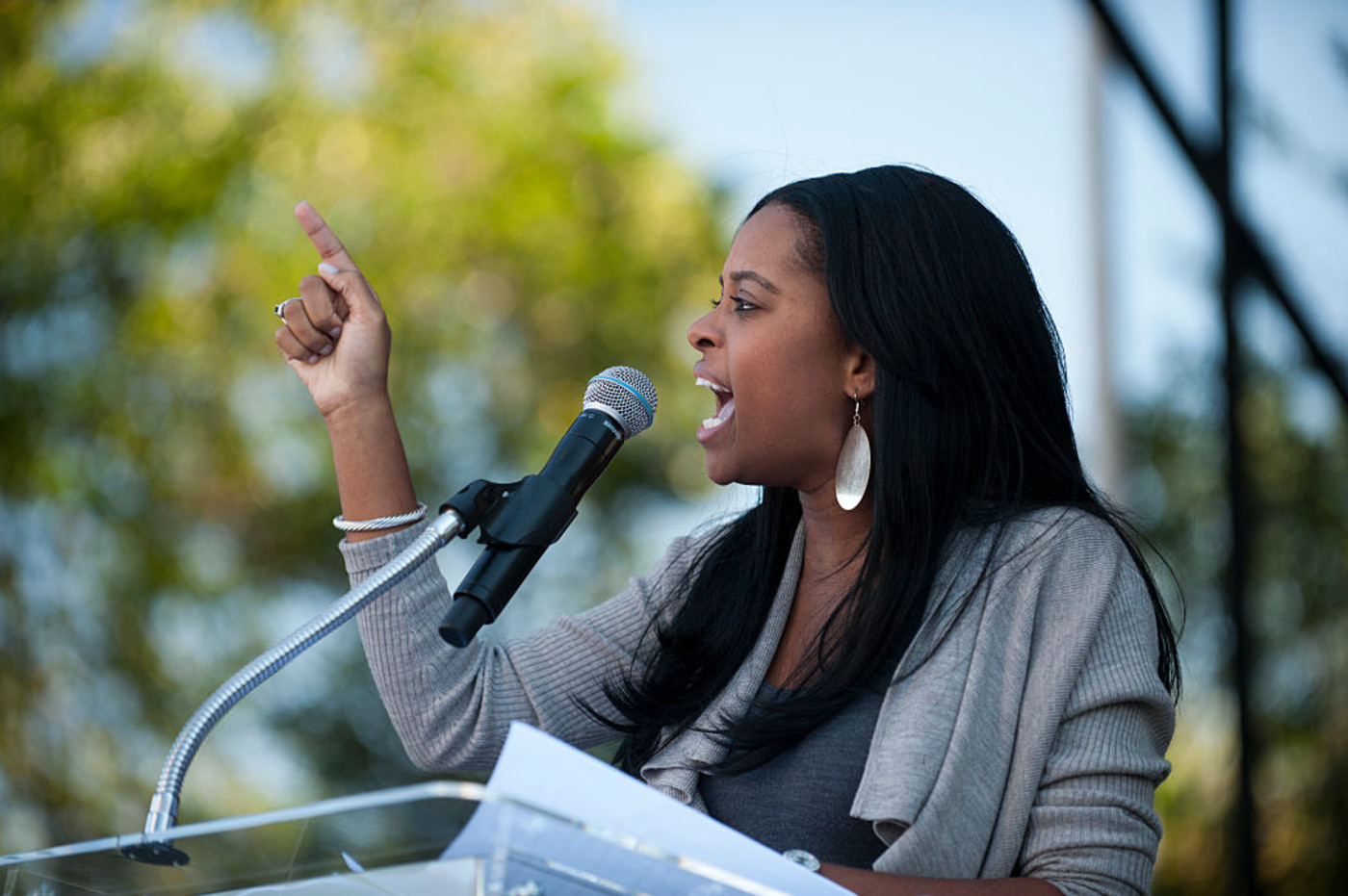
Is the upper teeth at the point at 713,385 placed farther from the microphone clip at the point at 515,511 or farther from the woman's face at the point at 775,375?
the microphone clip at the point at 515,511

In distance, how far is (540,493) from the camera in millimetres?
1187

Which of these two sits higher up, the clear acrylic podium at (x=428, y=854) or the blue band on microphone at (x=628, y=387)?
the blue band on microphone at (x=628, y=387)

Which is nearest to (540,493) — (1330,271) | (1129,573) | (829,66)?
(1129,573)

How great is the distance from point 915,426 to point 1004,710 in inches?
13.2

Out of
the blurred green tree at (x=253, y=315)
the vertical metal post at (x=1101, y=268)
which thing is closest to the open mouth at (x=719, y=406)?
the vertical metal post at (x=1101, y=268)

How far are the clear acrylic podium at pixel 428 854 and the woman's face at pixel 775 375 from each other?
2.39 feet

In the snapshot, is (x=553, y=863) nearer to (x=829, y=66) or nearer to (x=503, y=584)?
(x=503, y=584)

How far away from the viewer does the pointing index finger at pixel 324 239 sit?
1.43 meters

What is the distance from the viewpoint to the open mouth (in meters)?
1.54

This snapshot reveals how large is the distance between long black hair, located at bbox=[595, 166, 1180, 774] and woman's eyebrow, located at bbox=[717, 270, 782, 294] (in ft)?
0.18

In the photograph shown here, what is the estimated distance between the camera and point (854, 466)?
1538mm

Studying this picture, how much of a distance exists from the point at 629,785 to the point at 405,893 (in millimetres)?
160

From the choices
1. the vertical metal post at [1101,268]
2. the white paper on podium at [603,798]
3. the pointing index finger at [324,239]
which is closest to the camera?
the white paper on podium at [603,798]

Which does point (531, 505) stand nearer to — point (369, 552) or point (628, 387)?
point (628, 387)
